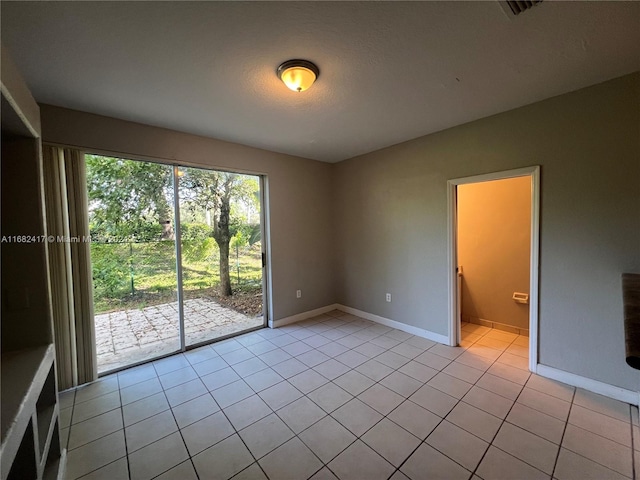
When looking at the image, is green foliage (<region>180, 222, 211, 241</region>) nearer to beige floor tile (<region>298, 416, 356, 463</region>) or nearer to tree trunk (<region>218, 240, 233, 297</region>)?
tree trunk (<region>218, 240, 233, 297</region>)

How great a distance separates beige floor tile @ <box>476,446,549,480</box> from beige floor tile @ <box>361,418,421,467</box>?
14.8 inches

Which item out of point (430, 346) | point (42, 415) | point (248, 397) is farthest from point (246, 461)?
point (430, 346)

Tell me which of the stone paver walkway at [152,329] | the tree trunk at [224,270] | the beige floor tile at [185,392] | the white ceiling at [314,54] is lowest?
the beige floor tile at [185,392]

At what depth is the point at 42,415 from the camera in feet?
4.87

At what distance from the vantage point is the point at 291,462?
5.18 ft

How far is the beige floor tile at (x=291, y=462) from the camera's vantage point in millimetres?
1504

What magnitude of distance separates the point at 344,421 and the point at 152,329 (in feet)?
7.80

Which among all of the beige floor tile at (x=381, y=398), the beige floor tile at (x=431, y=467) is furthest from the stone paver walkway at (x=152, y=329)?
the beige floor tile at (x=431, y=467)

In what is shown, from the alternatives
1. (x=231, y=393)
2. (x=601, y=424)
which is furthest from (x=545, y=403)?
(x=231, y=393)

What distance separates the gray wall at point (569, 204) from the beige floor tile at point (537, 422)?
0.70 metres

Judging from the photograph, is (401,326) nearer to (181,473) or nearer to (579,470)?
(579,470)

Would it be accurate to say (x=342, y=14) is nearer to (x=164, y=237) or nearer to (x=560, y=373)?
(x=164, y=237)

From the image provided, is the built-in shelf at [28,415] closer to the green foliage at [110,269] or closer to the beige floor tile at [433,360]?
the green foliage at [110,269]

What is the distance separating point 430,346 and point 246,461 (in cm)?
232
